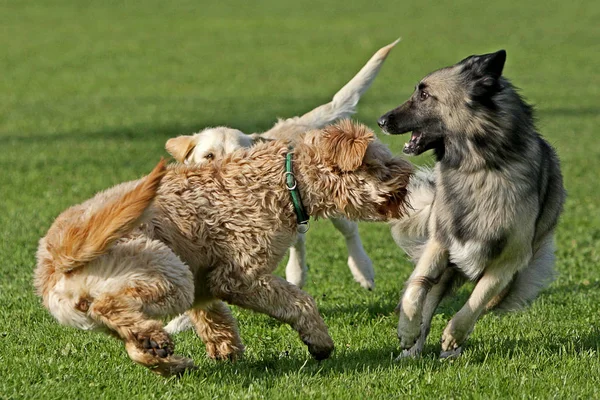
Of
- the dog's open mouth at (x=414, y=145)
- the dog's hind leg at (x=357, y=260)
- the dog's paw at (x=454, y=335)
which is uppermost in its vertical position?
the dog's open mouth at (x=414, y=145)

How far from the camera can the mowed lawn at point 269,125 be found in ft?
17.8

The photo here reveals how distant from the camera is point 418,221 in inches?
273

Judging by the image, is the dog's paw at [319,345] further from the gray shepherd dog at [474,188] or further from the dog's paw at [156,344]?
the dog's paw at [156,344]

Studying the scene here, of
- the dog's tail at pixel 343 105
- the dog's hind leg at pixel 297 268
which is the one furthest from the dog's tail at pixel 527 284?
the dog's tail at pixel 343 105

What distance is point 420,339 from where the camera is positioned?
621 cm

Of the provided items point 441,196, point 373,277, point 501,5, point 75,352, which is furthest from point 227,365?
point 501,5

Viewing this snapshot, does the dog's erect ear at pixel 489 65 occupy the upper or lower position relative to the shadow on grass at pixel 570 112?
upper

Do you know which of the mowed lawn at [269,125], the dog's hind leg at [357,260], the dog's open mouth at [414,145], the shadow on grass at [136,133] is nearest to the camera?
the mowed lawn at [269,125]

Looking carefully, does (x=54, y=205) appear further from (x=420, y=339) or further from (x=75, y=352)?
(x=420, y=339)

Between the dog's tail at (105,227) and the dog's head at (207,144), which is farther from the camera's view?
the dog's head at (207,144)

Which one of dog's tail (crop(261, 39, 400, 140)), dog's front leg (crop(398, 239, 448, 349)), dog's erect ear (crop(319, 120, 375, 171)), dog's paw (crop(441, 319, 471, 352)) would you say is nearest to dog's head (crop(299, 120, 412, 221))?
dog's erect ear (crop(319, 120, 375, 171))

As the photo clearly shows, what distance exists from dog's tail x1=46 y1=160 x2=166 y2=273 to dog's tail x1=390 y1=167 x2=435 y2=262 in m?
2.36

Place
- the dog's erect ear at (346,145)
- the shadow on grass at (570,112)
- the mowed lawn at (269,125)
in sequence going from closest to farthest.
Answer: the mowed lawn at (269,125) → the dog's erect ear at (346,145) → the shadow on grass at (570,112)

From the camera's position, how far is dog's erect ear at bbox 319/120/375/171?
5812 millimetres
